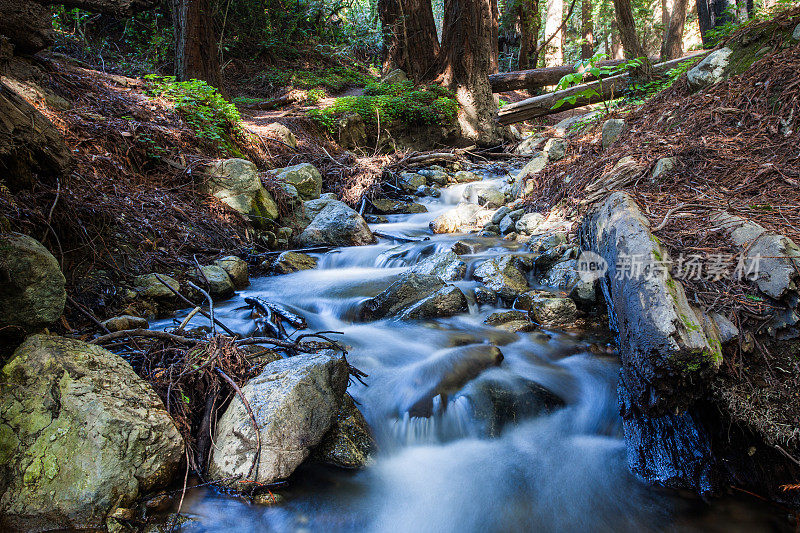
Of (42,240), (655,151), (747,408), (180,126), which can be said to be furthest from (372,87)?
(747,408)

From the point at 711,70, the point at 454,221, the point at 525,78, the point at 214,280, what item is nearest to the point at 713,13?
the point at 711,70

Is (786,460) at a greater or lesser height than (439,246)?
lesser

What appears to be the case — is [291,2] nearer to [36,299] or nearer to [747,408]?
[36,299]

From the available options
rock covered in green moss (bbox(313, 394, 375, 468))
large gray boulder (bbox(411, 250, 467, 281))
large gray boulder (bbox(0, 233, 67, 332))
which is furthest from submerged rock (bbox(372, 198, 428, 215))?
large gray boulder (bbox(0, 233, 67, 332))

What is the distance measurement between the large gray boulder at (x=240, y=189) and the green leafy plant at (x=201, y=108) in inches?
33.3

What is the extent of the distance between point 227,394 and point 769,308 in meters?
2.82

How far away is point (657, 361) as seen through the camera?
1896 millimetres

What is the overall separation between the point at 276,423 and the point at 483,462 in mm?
1287

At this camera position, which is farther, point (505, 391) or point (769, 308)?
point (505, 391)

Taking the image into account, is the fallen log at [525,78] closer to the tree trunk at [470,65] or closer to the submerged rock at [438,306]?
the tree trunk at [470,65]

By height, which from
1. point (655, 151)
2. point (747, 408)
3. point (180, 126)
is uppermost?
point (180, 126)

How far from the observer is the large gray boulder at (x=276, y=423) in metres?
2.16

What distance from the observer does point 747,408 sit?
1904 millimetres

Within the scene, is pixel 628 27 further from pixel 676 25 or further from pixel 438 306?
pixel 676 25
